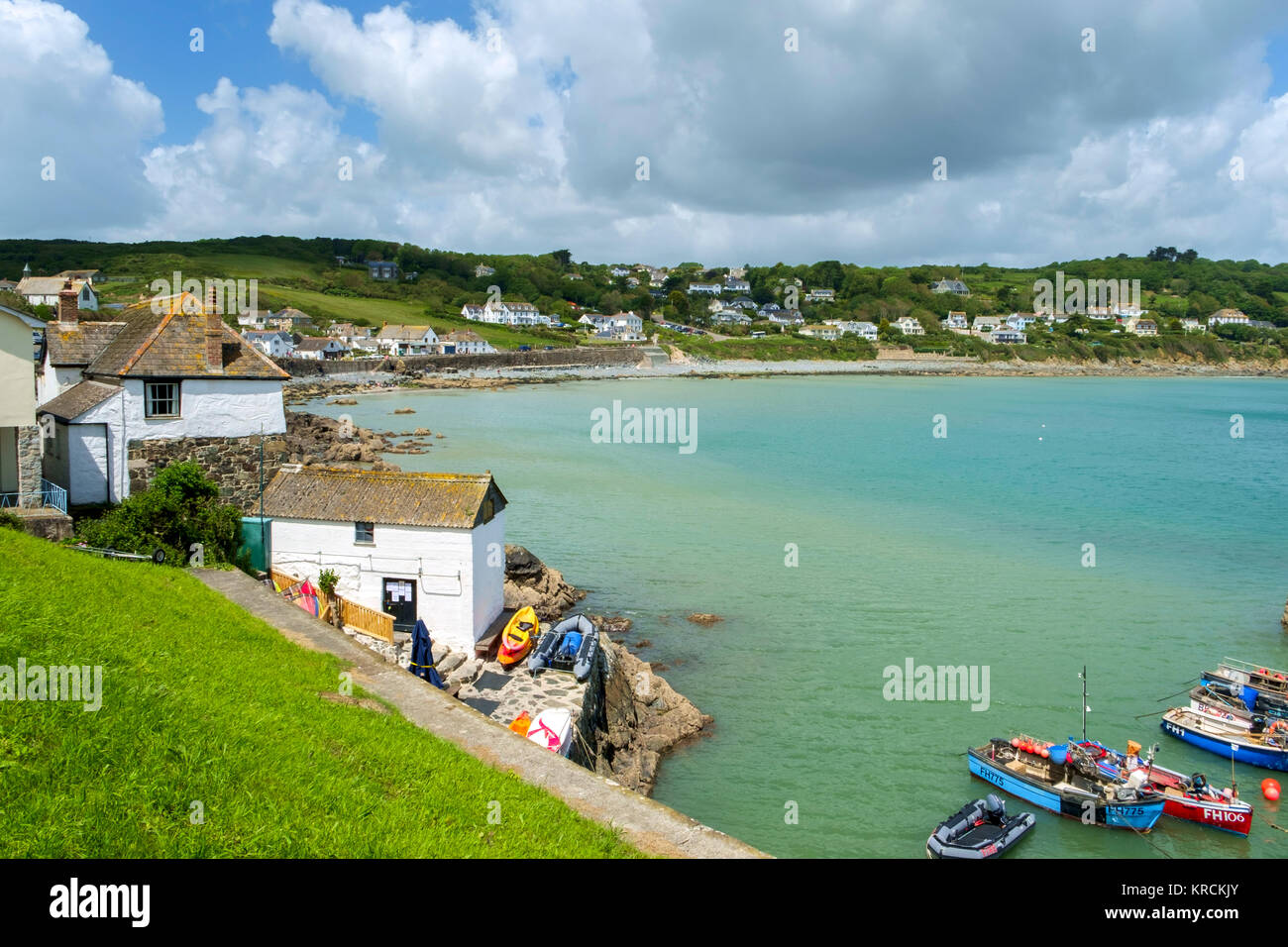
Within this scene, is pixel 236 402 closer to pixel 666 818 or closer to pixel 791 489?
pixel 666 818

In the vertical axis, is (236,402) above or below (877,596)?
above

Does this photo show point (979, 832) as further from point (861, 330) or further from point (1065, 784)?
point (861, 330)

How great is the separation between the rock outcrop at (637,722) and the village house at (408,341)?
115130 millimetres

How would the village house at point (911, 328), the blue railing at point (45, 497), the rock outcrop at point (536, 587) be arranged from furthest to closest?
the village house at point (911, 328) < the rock outcrop at point (536, 587) < the blue railing at point (45, 497)

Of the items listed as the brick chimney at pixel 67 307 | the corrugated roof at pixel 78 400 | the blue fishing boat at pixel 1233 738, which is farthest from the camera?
the brick chimney at pixel 67 307

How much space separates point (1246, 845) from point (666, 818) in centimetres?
1151

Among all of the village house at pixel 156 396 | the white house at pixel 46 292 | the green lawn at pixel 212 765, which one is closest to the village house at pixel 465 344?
the white house at pixel 46 292

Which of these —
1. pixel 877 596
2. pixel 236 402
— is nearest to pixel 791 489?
pixel 877 596

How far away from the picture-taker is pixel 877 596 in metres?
26.9

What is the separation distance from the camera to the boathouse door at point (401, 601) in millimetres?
17734

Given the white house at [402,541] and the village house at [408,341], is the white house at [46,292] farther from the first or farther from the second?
the white house at [402,541]

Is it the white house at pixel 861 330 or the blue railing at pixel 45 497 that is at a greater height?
the white house at pixel 861 330

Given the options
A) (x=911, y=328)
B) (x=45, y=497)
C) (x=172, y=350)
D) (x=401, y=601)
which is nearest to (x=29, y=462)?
(x=45, y=497)
